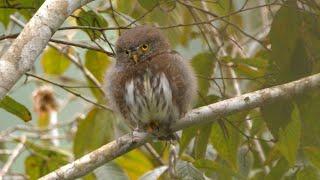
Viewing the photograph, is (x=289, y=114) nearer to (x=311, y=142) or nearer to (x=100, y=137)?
(x=311, y=142)

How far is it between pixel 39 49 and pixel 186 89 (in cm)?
111

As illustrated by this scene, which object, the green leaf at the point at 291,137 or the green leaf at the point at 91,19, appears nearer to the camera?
the green leaf at the point at 291,137

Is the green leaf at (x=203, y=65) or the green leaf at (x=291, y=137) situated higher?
the green leaf at (x=203, y=65)

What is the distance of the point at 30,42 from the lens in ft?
11.5

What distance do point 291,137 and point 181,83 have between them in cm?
70

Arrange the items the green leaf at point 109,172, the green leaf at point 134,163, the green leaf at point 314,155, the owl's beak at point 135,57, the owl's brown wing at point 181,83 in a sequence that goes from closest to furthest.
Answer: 1. the green leaf at point 314,155
2. the owl's brown wing at point 181,83
3. the owl's beak at point 135,57
4. the green leaf at point 109,172
5. the green leaf at point 134,163

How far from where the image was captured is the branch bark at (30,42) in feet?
11.2

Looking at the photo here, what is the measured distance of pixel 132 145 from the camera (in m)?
3.98

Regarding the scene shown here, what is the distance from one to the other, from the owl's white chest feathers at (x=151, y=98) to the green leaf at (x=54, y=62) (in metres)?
2.08

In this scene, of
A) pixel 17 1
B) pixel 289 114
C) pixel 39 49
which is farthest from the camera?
pixel 17 1

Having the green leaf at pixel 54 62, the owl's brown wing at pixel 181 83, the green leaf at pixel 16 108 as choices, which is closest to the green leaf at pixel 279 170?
the owl's brown wing at pixel 181 83

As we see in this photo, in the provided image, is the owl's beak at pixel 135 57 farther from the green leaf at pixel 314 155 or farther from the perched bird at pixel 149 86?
the green leaf at pixel 314 155

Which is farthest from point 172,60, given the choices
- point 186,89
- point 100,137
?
point 100,137

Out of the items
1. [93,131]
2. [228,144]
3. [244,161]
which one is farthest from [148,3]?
[93,131]
